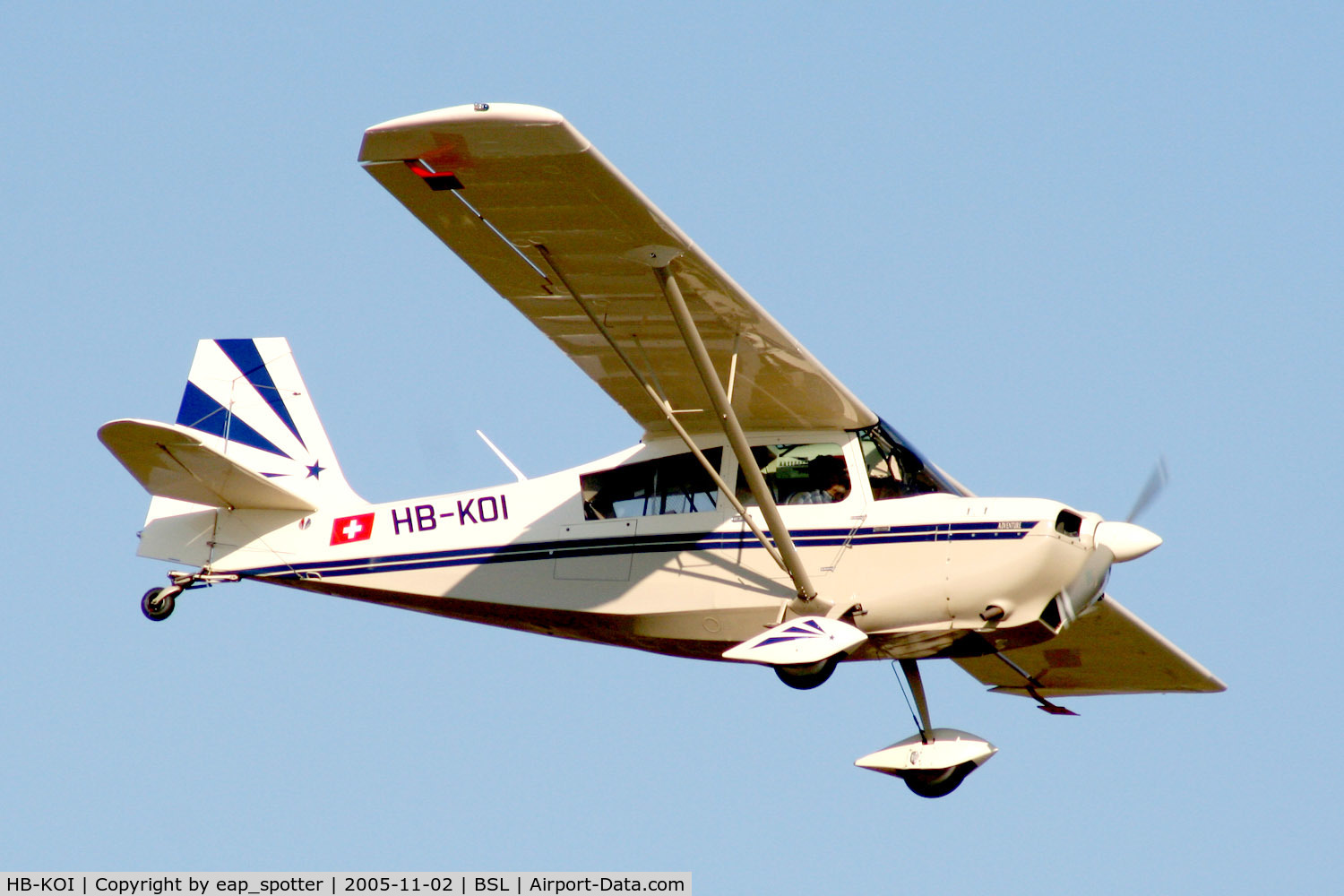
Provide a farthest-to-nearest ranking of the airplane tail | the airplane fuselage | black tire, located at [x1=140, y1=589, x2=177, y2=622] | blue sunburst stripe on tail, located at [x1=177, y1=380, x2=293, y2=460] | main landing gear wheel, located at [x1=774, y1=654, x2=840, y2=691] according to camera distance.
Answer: blue sunburst stripe on tail, located at [x1=177, y1=380, x2=293, y2=460]
black tire, located at [x1=140, y1=589, x2=177, y2=622]
the airplane tail
the airplane fuselage
main landing gear wheel, located at [x1=774, y1=654, x2=840, y2=691]

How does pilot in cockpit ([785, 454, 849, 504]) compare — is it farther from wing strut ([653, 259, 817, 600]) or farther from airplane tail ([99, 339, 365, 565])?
airplane tail ([99, 339, 365, 565])

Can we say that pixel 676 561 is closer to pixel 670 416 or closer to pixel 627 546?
pixel 627 546

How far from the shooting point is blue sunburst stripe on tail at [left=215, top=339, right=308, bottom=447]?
50.3 ft

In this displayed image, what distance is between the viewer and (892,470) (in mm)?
13141

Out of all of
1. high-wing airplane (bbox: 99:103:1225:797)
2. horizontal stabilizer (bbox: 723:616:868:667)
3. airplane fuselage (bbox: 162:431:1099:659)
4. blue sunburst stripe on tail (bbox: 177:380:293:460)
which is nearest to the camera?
high-wing airplane (bbox: 99:103:1225:797)

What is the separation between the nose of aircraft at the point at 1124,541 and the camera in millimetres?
12641

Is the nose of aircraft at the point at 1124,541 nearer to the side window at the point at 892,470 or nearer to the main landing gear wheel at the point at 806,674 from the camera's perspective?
the side window at the point at 892,470

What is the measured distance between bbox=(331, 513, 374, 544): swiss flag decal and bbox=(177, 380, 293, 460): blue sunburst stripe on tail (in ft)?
3.73

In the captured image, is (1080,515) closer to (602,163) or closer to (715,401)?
(715,401)

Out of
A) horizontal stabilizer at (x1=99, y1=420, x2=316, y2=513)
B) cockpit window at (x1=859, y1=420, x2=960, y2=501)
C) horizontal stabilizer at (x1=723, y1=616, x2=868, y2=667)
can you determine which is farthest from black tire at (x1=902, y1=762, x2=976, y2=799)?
horizontal stabilizer at (x1=99, y1=420, x2=316, y2=513)

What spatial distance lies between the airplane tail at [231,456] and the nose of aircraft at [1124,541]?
5.90 metres

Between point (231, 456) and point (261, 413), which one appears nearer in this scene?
point (231, 456)

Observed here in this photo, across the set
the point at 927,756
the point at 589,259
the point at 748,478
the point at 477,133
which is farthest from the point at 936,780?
the point at 477,133

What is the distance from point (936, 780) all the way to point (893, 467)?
7.68 feet
